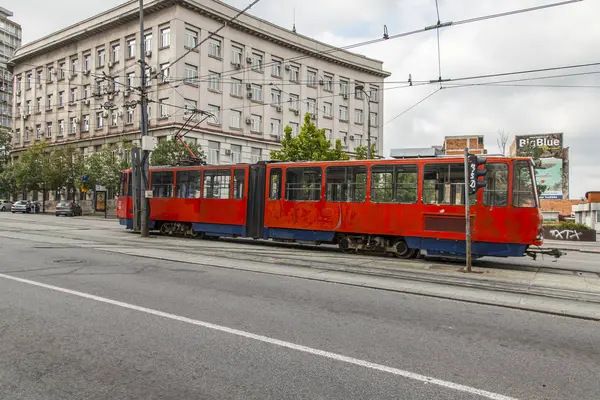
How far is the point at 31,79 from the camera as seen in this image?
56.0 metres

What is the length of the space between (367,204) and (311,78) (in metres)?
39.4

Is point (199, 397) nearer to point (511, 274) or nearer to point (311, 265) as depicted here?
point (311, 265)

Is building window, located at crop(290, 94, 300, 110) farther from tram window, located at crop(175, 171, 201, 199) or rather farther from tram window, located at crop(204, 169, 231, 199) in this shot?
tram window, located at crop(204, 169, 231, 199)

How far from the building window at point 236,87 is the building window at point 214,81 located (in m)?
1.49

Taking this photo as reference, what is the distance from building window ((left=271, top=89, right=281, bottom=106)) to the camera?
47.5 m

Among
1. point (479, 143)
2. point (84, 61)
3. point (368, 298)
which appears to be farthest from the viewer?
point (479, 143)

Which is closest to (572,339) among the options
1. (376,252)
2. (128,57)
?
(376,252)

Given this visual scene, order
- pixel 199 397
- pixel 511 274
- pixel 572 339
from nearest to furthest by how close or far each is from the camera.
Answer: pixel 199 397 → pixel 572 339 → pixel 511 274

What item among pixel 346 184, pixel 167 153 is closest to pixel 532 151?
pixel 167 153

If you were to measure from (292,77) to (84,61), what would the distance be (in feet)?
72.2

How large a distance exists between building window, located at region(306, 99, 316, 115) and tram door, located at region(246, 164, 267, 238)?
34739 millimetres

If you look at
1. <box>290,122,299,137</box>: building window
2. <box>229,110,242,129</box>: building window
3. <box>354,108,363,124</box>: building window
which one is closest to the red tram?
<box>229,110,242,129</box>: building window

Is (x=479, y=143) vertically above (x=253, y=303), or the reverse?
(x=479, y=143)

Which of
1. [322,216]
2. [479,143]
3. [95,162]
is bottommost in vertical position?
[322,216]
